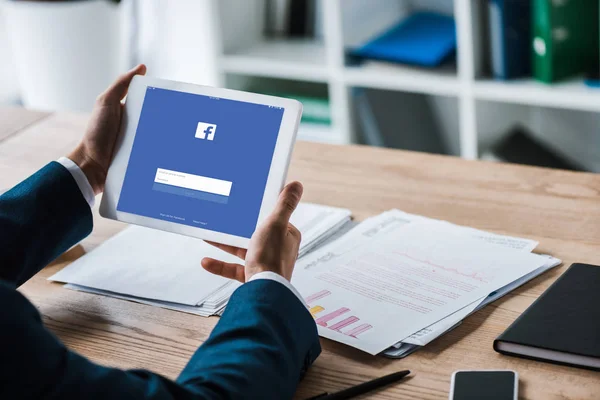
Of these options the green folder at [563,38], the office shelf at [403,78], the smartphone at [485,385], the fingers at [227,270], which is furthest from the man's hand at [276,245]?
the office shelf at [403,78]

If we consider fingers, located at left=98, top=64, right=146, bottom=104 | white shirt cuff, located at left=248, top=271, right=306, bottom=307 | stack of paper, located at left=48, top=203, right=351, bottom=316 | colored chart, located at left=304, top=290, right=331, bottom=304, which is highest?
fingers, located at left=98, top=64, right=146, bottom=104

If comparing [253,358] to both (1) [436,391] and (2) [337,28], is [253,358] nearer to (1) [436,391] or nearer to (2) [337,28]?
(1) [436,391]

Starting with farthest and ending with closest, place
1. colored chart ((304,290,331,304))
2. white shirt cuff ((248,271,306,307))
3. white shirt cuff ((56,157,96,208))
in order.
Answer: white shirt cuff ((56,157,96,208))
colored chart ((304,290,331,304))
white shirt cuff ((248,271,306,307))

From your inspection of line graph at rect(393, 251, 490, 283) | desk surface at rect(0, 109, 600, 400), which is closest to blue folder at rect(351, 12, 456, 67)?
desk surface at rect(0, 109, 600, 400)

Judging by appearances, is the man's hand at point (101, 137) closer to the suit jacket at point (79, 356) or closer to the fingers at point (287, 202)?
the suit jacket at point (79, 356)

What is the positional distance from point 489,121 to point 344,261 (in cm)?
166

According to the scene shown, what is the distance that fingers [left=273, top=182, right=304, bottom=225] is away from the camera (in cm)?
104

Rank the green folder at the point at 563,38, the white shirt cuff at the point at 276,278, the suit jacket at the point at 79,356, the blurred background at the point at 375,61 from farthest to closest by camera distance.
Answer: the blurred background at the point at 375,61, the green folder at the point at 563,38, the white shirt cuff at the point at 276,278, the suit jacket at the point at 79,356

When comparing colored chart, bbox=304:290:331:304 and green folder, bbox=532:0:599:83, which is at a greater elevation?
green folder, bbox=532:0:599:83

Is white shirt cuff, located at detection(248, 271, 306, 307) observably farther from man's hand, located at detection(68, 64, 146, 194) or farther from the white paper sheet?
man's hand, located at detection(68, 64, 146, 194)

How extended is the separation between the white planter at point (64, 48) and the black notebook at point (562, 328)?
7.37ft

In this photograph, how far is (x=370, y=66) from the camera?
109 inches

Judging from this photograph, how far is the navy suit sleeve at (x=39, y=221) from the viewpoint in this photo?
1117 millimetres

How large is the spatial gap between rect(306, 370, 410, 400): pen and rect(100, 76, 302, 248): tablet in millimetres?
290
